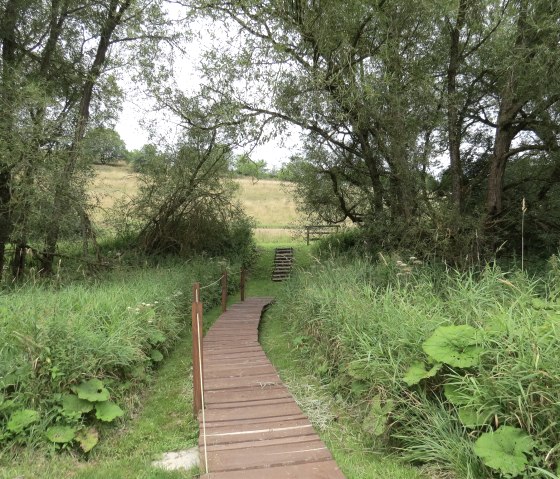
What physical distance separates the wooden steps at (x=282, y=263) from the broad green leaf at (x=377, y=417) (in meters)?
13.7

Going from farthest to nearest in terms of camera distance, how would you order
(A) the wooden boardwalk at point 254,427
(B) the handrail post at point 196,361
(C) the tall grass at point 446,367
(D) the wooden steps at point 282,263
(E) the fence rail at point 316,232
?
(E) the fence rail at point 316,232 → (D) the wooden steps at point 282,263 → (B) the handrail post at point 196,361 → (A) the wooden boardwalk at point 254,427 → (C) the tall grass at point 446,367

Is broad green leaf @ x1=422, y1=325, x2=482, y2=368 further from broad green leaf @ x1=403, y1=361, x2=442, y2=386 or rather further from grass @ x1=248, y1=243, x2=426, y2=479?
grass @ x1=248, y1=243, x2=426, y2=479

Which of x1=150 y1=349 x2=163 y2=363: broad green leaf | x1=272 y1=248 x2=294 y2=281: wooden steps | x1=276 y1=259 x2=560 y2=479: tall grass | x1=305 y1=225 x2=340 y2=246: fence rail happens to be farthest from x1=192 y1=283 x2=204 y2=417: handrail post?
x1=305 y1=225 x2=340 y2=246: fence rail

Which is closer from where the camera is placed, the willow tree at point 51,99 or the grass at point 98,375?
the grass at point 98,375

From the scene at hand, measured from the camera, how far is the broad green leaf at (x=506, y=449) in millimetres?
2654

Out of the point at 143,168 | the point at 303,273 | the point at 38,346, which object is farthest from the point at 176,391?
the point at 143,168

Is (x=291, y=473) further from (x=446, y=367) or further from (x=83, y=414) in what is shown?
(x=83, y=414)

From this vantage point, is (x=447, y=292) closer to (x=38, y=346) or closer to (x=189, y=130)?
(x=38, y=346)

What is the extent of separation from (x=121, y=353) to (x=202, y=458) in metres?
1.87

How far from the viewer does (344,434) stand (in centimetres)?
402

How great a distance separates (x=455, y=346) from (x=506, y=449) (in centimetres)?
88

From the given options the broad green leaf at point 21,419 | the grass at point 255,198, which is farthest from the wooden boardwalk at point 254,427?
the grass at point 255,198

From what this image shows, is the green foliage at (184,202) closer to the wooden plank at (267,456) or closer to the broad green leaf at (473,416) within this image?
the wooden plank at (267,456)

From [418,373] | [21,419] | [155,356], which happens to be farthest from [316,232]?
[21,419]
